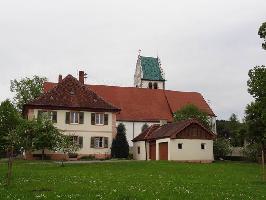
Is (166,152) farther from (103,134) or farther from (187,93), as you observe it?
(187,93)

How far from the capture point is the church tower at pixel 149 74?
92.2 m

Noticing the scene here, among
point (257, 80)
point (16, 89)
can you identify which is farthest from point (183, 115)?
point (16, 89)

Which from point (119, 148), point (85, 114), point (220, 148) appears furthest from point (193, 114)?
point (85, 114)

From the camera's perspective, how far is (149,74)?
9312 cm

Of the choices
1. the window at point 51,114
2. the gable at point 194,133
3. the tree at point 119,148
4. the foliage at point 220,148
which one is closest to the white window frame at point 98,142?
the tree at point 119,148

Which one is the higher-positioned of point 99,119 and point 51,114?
point 51,114

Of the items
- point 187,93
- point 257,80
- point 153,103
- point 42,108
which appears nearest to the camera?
point 257,80

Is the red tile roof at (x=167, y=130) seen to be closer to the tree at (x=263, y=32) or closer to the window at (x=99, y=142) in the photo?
the window at (x=99, y=142)

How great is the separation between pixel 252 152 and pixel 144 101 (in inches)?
873

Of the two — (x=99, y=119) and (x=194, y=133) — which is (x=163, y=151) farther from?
(x=99, y=119)

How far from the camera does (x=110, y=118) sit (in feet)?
196

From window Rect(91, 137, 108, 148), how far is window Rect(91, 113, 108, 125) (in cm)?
205

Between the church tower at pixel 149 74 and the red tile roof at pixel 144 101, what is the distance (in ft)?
45.1

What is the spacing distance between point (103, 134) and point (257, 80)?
86.1ft
